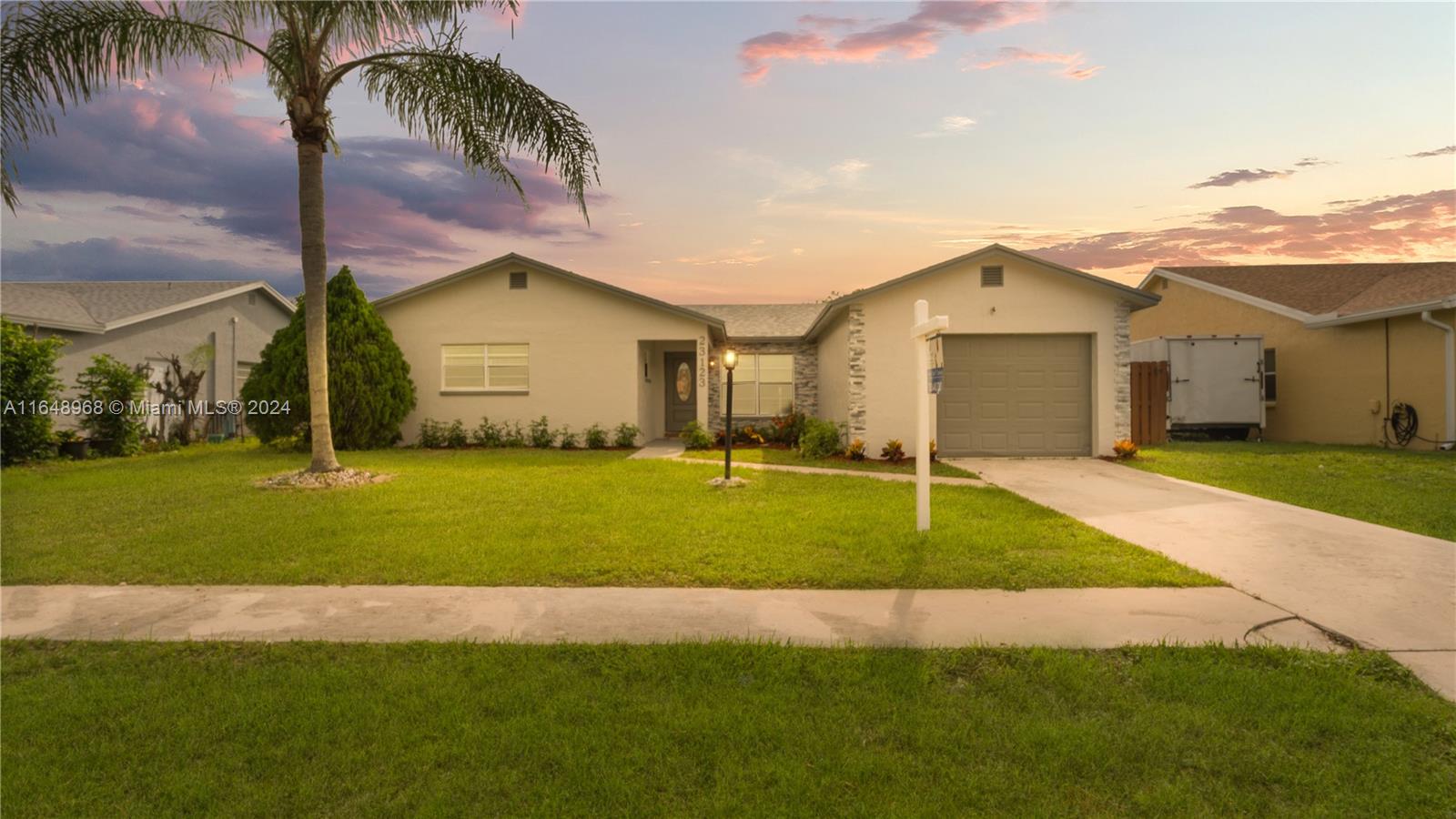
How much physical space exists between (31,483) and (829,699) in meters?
13.4

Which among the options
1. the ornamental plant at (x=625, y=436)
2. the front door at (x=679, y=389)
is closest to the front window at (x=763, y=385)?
the front door at (x=679, y=389)

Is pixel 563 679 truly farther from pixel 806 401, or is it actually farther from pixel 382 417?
→ pixel 806 401

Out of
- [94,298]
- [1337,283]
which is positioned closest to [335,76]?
[94,298]

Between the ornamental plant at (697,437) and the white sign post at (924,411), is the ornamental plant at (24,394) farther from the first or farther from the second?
the white sign post at (924,411)

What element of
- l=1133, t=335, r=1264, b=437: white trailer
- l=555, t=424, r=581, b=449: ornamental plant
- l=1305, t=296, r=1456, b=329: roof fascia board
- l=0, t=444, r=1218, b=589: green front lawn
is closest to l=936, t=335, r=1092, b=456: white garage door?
l=0, t=444, r=1218, b=589: green front lawn

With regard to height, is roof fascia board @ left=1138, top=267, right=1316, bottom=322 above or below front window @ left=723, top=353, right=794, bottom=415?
above

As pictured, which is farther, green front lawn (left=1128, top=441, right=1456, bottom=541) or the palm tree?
the palm tree

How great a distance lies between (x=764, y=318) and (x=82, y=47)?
17.1m

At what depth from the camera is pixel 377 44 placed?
1056 centimetres

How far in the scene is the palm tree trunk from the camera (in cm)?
1077

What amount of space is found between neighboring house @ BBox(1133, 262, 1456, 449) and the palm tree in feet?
58.7

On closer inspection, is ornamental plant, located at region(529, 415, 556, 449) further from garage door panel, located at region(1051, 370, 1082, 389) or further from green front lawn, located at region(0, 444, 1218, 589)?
garage door panel, located at region(1051, 370, 1082, 389)

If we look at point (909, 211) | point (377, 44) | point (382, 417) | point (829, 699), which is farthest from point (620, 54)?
point (829, 699)

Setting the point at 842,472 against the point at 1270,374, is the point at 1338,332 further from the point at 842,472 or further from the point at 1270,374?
the point at 842,472
